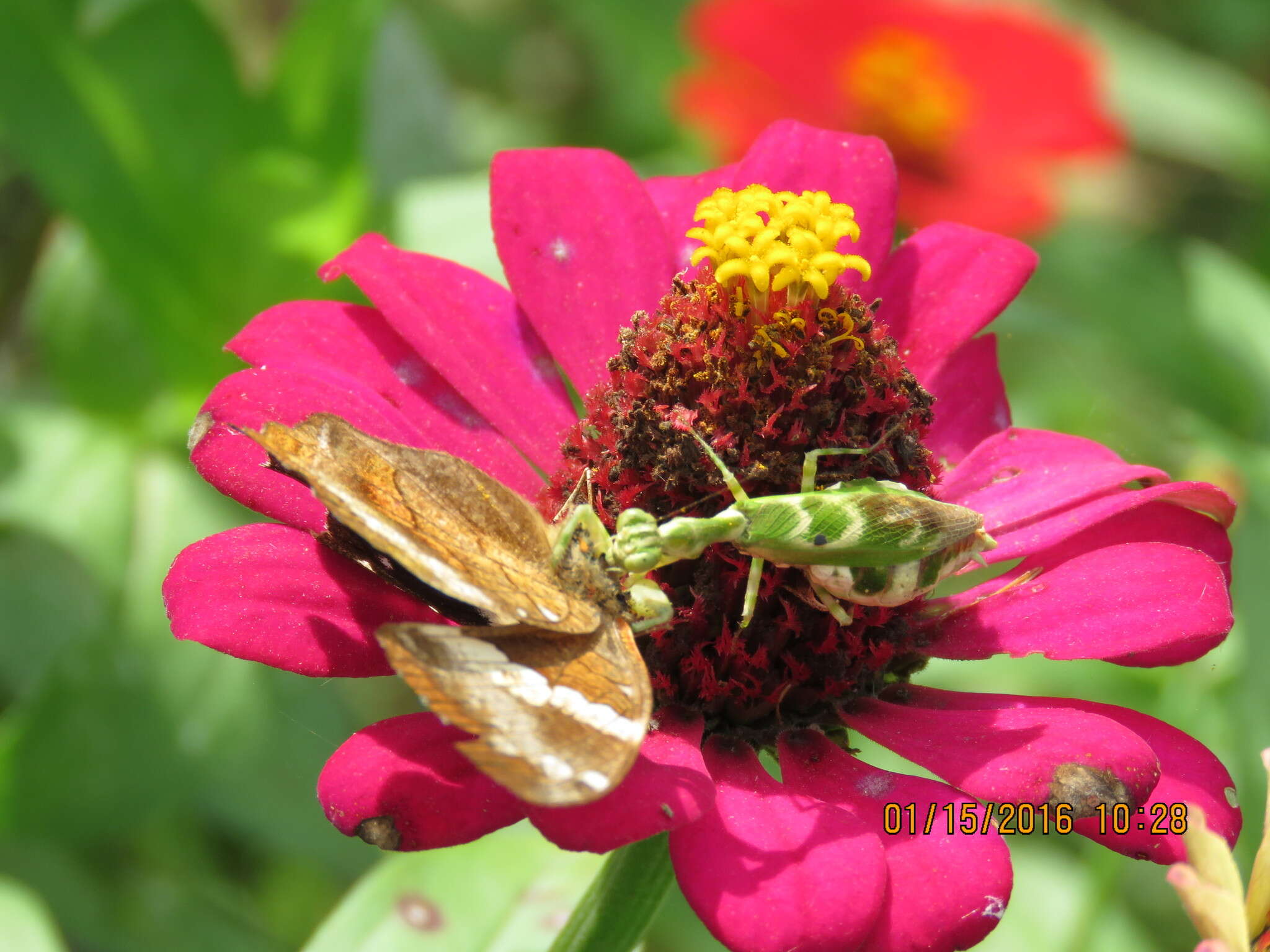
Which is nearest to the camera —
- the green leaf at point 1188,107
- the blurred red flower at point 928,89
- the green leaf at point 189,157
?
the green leaf at point 189,157

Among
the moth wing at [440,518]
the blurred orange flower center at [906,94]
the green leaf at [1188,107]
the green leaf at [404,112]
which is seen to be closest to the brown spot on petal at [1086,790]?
the moth wing at [440,518]

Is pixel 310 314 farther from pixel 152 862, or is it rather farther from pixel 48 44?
pixel 152 862

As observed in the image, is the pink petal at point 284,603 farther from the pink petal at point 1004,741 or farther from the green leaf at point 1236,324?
the green leaf at point 1236,324

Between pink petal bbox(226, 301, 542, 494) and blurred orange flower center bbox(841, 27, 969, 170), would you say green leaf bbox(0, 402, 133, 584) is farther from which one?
blurred orange flower center bbox(841, 27, 969, 170)

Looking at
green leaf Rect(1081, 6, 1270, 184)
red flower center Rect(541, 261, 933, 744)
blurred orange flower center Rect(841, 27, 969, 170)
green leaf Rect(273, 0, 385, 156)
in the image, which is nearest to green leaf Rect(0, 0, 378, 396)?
green leaf Rect(273, 0, 385, 156)

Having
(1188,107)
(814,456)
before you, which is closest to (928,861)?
(814,456)

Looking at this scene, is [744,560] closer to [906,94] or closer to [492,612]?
[492,612]

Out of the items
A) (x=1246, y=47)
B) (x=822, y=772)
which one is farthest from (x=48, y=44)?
(x=1246, y=47)
